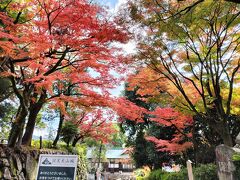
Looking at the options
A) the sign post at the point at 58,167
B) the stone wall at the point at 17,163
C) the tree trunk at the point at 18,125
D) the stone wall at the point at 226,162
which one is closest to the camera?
the sign post at the point at 58,167

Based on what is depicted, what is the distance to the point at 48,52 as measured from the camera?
24.2 feet

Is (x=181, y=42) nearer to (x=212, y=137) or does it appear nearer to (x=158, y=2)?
(x=158, y=2)

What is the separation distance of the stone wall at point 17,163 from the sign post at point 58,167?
4189 millimetres

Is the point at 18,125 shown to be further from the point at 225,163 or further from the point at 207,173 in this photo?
the point at 207,173

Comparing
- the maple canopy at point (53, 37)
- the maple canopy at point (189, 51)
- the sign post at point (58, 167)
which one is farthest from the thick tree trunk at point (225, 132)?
the sign post at point (58, 167)

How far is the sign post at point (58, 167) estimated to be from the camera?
11.8 ft

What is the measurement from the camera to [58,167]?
365cm

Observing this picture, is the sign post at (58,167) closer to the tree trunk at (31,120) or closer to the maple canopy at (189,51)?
the maple canopy at (189,51)

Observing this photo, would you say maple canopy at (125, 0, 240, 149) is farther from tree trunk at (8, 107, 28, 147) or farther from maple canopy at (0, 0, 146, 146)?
tree trunk at (8, 107, 28, 147)

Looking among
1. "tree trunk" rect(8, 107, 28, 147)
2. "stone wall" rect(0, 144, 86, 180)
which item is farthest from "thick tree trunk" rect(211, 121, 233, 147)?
"stone wall" rect(0, 144, 86, 180)

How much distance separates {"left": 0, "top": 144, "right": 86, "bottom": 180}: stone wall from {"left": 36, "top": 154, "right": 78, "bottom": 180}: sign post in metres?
4.19

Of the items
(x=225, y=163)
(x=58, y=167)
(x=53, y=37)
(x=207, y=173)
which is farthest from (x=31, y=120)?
(x=225, y=163)

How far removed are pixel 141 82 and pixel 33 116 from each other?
14.6 ft

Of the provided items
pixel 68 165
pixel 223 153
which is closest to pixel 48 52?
pixel 68 165
